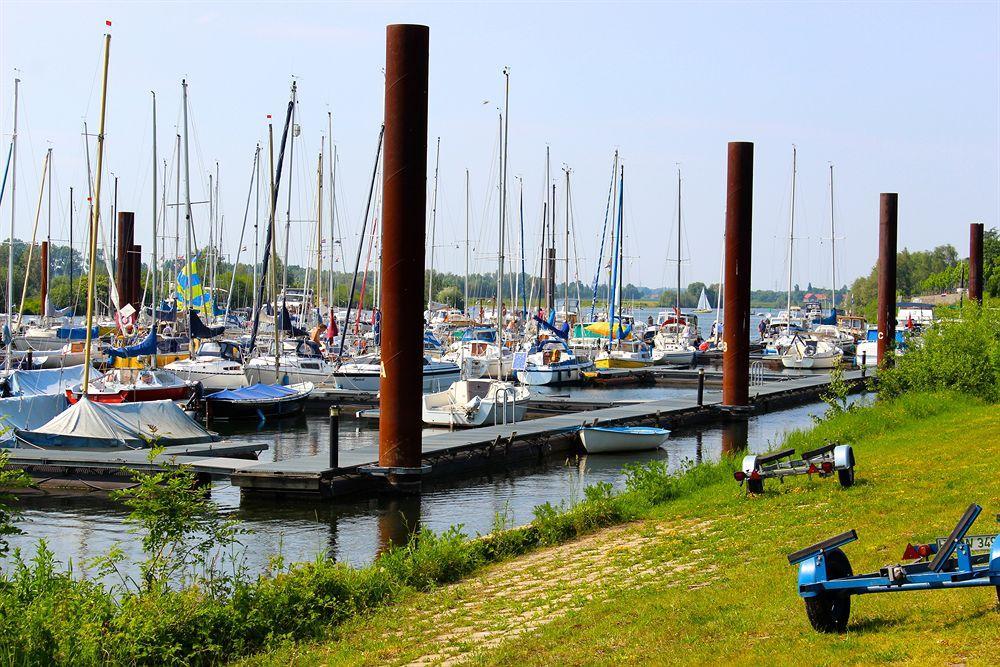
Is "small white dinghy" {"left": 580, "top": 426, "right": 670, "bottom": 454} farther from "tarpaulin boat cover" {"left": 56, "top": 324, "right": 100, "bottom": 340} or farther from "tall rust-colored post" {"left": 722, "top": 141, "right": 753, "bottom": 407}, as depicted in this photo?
"tarpaulin boat cover" {"left": 56, "top": 324, "right": 100, "bottom": 340}

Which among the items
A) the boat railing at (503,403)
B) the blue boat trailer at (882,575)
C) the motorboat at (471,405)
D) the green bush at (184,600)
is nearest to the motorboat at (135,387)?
the motorboat at (471,405)

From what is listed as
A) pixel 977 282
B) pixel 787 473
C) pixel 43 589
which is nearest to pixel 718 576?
pixel 787 473

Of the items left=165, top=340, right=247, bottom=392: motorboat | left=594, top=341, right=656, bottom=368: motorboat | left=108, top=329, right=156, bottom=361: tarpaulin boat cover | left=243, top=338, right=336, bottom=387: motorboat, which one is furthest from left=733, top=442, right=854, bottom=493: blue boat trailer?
left=594, top=341, right=656, bottom=368: motorboat

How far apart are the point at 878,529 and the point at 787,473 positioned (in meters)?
3.98

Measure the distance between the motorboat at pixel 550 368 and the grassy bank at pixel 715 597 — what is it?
134ft

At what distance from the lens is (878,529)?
12977 mm

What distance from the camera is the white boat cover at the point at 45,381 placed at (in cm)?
4066

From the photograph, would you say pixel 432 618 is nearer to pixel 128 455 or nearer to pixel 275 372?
pixel 128 455

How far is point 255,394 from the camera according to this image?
145 ft

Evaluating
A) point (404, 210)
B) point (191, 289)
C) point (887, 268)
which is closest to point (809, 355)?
point (887, 268)

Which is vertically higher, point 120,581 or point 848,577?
point 848,577

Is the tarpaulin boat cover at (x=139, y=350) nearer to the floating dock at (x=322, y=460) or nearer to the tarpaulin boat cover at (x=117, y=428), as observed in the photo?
the tarpaulin boat cover at (x=117, y=428)

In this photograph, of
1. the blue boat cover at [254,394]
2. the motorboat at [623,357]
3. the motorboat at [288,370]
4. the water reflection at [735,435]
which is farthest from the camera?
the motorboat at [623,357]

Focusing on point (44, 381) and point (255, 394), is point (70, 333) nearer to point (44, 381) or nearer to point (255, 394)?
point (44, 381)
